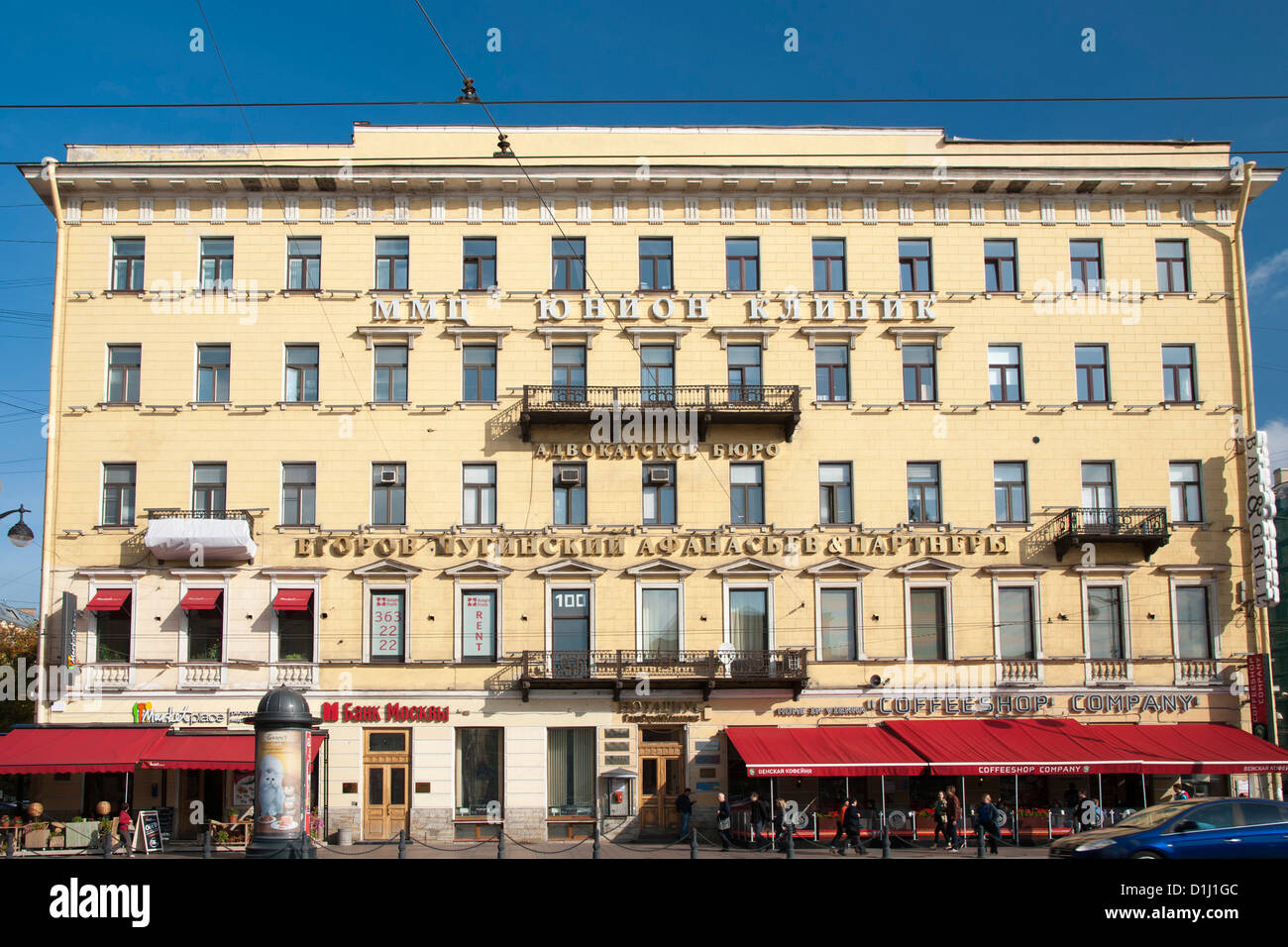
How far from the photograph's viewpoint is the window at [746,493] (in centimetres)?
3050

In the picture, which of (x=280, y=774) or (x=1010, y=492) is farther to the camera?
(x=1010, y=492)

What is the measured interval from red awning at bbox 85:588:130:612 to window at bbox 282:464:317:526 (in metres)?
4.64

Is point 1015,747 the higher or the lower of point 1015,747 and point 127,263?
the lower

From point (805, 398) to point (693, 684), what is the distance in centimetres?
867

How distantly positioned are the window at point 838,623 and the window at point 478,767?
9164mm

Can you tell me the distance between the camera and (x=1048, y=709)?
29.7 meters

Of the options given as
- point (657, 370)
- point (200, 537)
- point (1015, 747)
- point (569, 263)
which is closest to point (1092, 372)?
point (1015, 747)

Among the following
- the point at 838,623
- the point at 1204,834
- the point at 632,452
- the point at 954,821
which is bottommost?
the point at 954,821

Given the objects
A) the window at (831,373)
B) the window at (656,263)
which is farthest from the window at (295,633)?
→ the window at (831,373)

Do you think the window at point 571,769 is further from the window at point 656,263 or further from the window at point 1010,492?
the window at point 1010,492

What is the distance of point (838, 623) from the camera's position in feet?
98.9

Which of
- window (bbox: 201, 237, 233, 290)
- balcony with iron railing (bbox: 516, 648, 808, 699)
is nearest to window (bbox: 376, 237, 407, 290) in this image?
window (bbox: 201, 237, 233, 290)

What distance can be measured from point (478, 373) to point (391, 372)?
2.44m

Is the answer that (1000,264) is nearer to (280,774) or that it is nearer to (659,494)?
(659,494)
